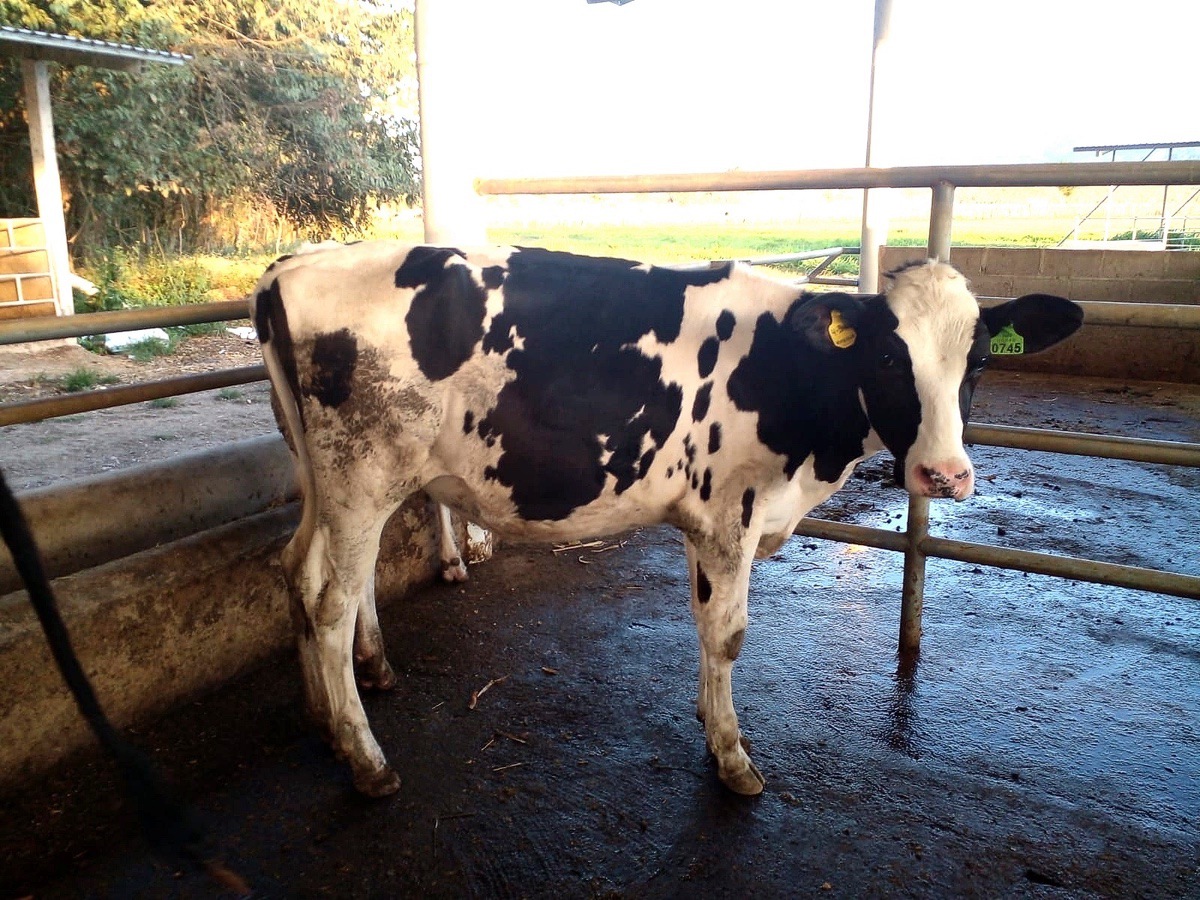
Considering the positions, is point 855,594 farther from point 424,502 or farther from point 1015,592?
point 424,502

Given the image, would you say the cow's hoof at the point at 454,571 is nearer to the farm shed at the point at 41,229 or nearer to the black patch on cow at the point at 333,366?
the black patch on cow at the point at 333,366

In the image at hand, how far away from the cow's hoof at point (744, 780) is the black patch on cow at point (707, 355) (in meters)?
1.24

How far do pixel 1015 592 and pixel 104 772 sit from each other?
3.80 m

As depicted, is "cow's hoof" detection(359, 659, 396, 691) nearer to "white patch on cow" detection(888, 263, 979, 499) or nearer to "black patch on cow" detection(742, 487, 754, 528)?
"black patch on cow" detection(742, 487, 754, 528)

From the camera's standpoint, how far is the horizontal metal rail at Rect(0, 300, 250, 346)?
2717mm

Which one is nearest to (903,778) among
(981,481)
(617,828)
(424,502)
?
(617,828)

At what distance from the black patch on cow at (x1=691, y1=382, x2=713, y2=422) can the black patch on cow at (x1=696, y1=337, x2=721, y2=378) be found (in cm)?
4

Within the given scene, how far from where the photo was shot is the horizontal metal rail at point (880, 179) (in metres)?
2.87

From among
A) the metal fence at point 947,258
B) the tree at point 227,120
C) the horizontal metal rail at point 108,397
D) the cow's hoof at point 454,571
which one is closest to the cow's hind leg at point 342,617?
the horizontal metal rail at point 108,397

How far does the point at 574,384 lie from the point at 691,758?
4.26ft

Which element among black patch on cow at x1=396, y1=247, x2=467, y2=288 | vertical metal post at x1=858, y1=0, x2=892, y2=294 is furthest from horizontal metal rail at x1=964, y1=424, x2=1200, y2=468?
vertical metal post at x1=858, y1=0, x2=892, y2=294

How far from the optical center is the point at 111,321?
296cm

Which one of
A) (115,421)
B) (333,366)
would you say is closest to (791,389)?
(333,366)

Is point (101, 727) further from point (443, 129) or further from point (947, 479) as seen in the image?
point (443, 129)
